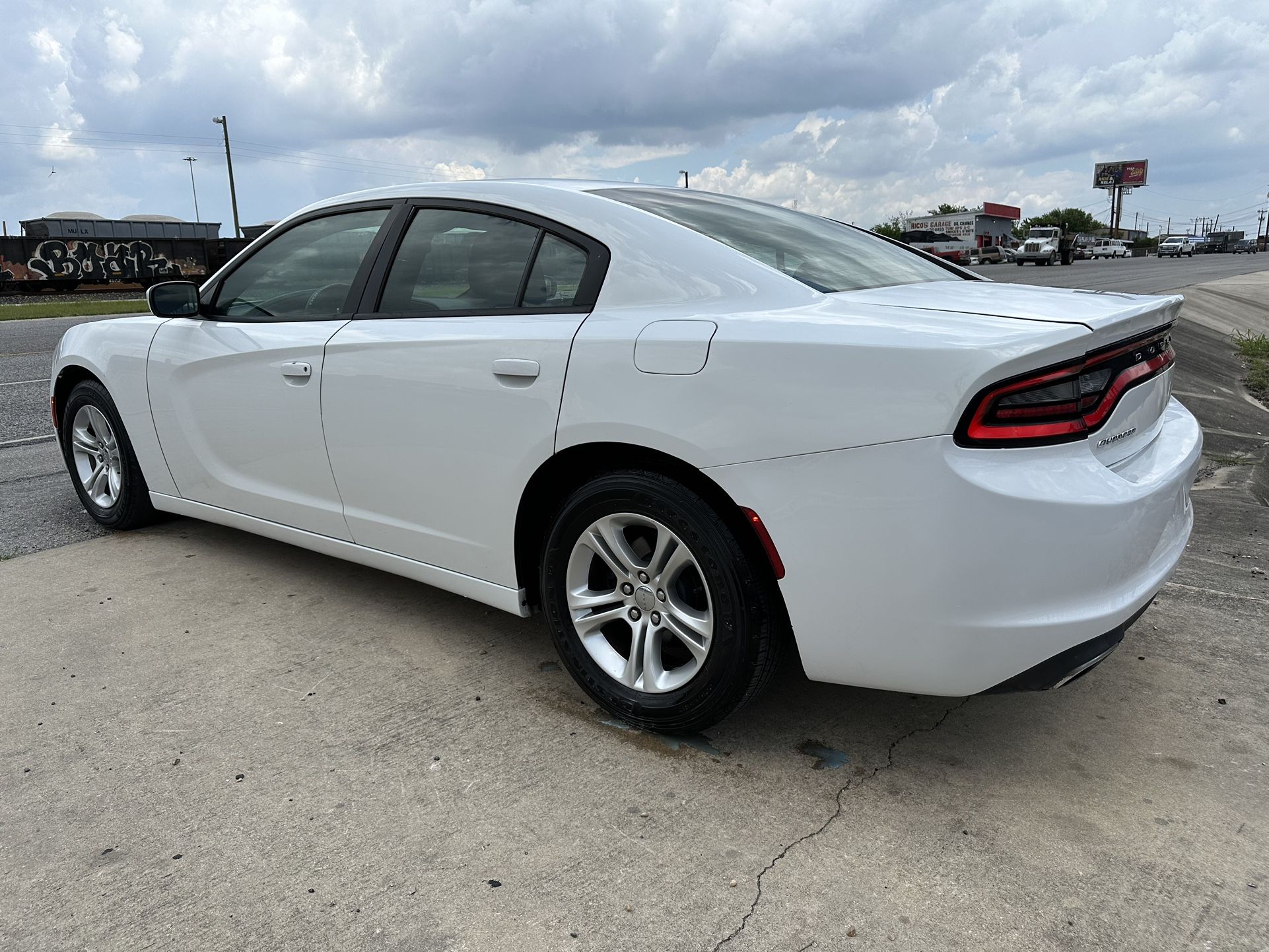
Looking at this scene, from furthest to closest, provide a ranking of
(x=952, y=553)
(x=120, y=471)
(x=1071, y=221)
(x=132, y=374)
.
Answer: (x=1071, y=221) < (x=120, y=471) < (x=132, y=374) < (x=952, y=553)

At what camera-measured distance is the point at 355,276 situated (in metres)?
3.46

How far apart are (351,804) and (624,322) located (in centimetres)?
147

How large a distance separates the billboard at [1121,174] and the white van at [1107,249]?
6480 cm

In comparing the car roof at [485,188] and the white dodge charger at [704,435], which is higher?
the car roof at [485,188]

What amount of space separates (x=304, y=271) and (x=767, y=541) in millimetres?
2292

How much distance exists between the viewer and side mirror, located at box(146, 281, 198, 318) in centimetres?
405

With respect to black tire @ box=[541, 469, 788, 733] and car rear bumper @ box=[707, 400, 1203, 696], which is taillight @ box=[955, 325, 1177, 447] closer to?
car rear bumper @ box=[707, 400, 1203, 696]

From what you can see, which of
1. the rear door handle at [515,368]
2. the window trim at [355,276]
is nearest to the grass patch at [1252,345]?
the window trim at [355,276]

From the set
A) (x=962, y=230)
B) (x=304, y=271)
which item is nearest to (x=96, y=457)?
(x=304, y=271)

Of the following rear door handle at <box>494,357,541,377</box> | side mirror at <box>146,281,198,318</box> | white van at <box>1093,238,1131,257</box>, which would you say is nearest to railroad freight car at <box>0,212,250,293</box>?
side mirror at <box>146,281,198,318</box>

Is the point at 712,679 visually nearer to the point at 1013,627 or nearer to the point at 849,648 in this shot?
the point at 849,648

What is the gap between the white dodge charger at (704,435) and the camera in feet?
7.16

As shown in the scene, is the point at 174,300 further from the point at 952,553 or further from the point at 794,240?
the point at 952,553

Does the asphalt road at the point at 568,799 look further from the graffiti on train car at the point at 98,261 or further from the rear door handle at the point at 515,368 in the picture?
the graffiti on train car at the point at 98,261
